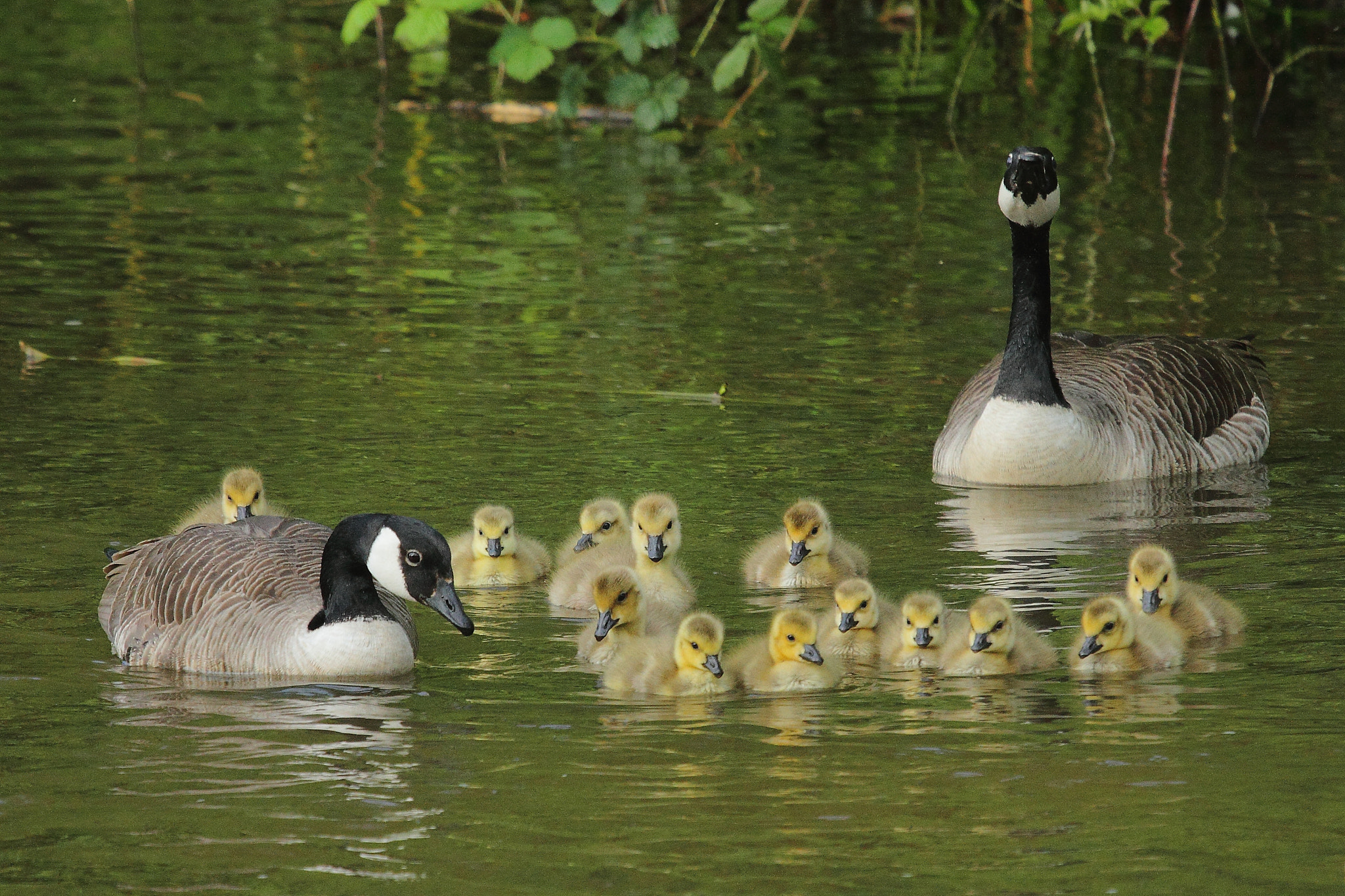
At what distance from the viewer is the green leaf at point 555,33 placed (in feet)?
53.8

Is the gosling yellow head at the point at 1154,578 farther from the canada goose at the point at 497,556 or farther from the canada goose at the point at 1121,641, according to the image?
the canada goose at the point at 497,556

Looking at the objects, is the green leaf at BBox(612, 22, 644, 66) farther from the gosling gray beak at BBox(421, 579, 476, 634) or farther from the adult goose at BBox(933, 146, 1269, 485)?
the gosling gray beak at BBox(421, 579, 476, 634)

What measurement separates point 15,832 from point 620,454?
537 centimetres

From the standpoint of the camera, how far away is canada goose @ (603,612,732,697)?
835 cm

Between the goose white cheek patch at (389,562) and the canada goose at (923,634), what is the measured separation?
202cm

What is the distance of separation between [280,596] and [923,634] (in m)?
2.66

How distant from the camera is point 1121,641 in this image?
8.67 m

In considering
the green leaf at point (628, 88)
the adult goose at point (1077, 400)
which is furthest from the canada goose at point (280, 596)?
the green leaf at point (628, 88)

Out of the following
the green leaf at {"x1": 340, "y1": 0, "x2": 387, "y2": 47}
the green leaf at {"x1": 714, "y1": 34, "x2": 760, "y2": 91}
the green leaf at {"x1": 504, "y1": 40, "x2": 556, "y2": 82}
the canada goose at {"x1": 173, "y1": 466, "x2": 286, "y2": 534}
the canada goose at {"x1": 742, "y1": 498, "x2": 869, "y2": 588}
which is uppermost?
the green leaf at {"x1": 340, "y1": 0, "x2": 387, "y2": 47}

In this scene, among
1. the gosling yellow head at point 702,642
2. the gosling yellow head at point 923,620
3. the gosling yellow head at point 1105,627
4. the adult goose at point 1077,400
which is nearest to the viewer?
the gosling yellow head at point 702,642

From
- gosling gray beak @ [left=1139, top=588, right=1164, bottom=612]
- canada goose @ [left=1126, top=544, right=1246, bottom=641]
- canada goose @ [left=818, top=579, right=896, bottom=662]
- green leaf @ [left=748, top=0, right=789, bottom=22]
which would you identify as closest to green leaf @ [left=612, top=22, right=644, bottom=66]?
green leaf @ [left=748, top=0, right=789, bottom=22]

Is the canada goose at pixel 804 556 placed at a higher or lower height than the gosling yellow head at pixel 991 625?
higher

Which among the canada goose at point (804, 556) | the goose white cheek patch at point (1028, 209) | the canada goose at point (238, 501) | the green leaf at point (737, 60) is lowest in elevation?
the canada goose at point (804, 556)

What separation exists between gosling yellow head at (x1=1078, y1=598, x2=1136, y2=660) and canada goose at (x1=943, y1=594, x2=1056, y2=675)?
0.22 meters
